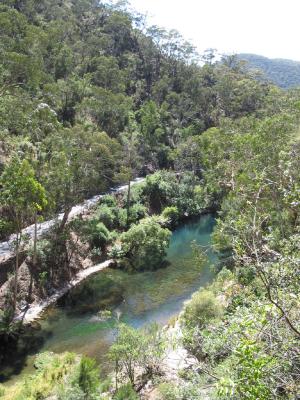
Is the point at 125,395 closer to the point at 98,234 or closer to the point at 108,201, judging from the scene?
the point at 98,234

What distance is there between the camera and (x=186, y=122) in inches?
2805

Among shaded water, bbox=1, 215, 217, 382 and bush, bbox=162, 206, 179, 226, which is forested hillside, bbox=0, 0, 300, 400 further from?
shaded water, bbox=1, 215, 217, 382

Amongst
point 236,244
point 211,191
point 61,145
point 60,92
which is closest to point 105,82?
point 60,92

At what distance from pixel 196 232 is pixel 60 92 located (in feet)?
78.3

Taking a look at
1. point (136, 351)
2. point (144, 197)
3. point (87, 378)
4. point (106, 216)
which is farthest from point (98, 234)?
point (87, 378)

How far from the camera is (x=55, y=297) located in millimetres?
27047

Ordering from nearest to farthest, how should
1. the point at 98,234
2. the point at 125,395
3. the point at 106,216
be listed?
the point at 125,395
the point at 98,234
the point at 106,216

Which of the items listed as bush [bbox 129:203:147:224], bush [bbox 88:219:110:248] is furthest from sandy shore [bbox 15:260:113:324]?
bush [bbox 129:203:147:224]

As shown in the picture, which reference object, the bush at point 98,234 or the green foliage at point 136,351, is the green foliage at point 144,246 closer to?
the bush at point 98,234

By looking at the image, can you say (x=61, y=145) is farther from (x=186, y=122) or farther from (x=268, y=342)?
(x=186, y=122)

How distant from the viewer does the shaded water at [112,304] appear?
22.0m

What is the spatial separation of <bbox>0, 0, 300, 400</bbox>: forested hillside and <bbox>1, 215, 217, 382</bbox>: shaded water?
111 centimetres

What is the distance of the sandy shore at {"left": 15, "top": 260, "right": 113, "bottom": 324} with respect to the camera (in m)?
24.1

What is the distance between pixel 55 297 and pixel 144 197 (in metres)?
20.4
